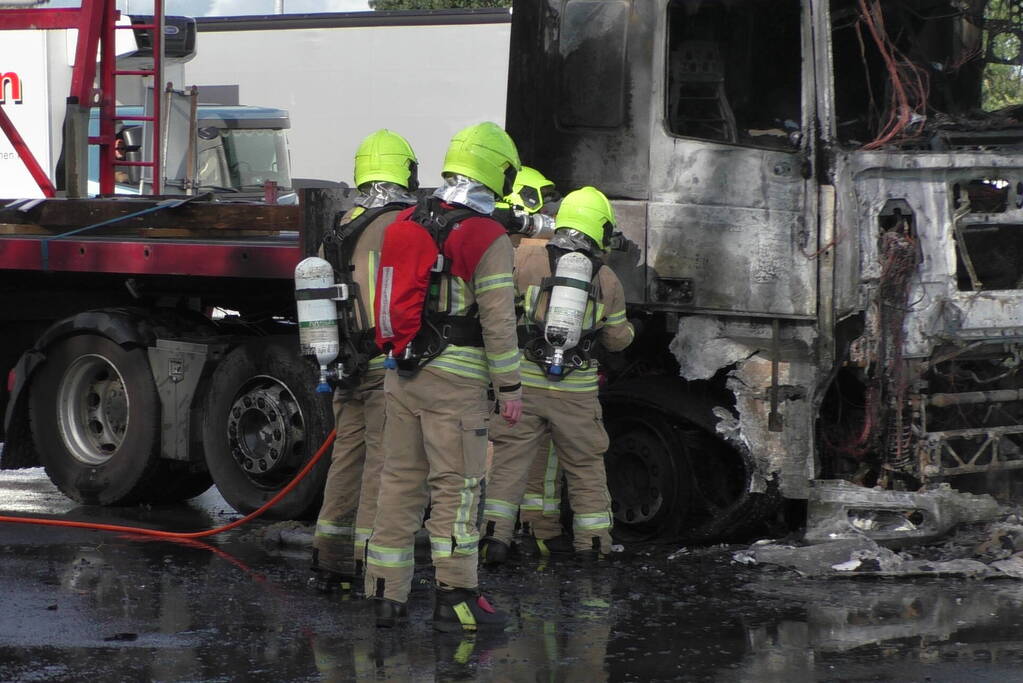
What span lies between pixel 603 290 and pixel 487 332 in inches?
53.2

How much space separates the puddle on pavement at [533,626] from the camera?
17.3 feet

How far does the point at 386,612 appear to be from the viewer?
5.81m

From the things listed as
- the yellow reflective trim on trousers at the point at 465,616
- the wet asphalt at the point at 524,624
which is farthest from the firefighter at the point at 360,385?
the yellow reflective trim on trousers at the point at 465,616

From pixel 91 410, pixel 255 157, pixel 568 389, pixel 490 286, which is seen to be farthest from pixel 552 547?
pixel 255 157

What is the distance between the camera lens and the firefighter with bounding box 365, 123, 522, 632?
18.7ft

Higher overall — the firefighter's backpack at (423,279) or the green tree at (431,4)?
the green tree at (431,4)

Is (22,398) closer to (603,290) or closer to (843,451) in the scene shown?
(603,290)

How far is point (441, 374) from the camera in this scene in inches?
227

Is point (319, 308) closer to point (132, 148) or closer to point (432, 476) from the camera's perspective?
point (432, 476)

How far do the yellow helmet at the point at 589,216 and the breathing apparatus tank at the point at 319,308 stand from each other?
43.2 inches

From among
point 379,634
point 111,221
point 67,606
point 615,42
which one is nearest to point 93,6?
point 111,221

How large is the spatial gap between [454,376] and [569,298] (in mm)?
1095

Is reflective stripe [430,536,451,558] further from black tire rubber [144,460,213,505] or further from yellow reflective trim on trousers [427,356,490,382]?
black tire rubber [144,460,213,505]

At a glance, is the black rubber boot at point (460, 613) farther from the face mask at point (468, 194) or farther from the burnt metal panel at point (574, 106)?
the burnt metal panel at point (574, 106)
